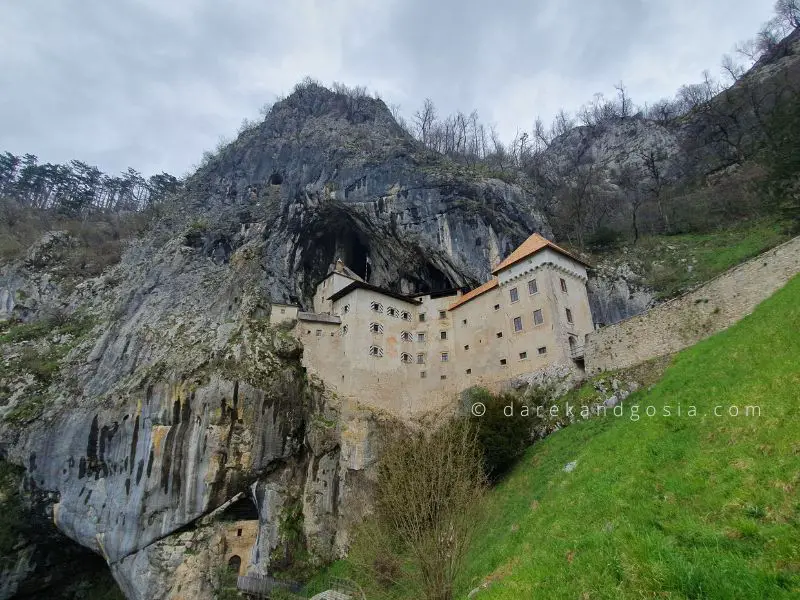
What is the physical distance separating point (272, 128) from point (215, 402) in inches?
1315

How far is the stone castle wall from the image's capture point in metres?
21.2

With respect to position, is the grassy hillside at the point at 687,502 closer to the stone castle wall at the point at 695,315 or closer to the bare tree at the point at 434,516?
the bare tree at the point at 434,516

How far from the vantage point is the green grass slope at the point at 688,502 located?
21.5 ft

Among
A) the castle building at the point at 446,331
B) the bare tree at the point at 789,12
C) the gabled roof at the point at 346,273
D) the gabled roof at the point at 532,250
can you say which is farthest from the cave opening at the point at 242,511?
the bare tree at the point at 789,12

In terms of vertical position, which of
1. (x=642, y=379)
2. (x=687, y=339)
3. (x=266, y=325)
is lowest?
(x=642, y=379)

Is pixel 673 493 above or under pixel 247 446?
under

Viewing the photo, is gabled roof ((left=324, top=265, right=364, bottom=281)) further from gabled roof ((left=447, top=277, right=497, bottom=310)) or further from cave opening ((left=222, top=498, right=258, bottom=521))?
cave opening ((left=222, top=498, right=258, bottom=521))

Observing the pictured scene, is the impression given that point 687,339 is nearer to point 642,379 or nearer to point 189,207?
point 642,379

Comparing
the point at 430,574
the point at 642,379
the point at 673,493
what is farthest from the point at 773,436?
the point at 642,379

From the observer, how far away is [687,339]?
23594 mm

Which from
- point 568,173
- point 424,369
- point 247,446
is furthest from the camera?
point 568,173

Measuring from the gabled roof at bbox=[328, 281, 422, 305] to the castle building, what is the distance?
0.26 feet

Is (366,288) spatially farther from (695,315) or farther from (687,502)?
(687,502)

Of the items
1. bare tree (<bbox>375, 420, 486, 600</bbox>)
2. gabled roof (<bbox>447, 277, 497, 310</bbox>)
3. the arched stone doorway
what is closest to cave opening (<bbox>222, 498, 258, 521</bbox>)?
the arched stone doorway
